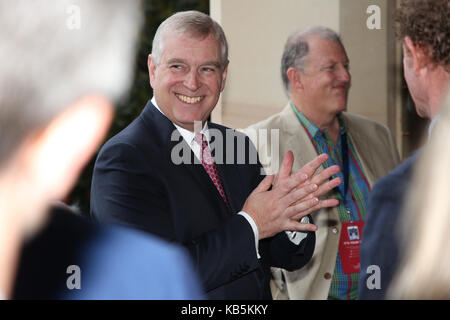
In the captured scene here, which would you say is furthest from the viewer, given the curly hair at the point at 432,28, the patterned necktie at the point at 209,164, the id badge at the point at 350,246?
the id badge at the point at 350,246

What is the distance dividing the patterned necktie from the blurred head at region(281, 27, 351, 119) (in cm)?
81

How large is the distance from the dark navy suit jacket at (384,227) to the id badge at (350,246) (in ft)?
3.18

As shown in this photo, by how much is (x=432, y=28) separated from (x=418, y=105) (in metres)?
0.19

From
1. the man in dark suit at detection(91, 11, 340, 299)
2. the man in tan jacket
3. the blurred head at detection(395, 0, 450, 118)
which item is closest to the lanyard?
the man in tan jacket

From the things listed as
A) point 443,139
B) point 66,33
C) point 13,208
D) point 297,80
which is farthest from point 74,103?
point 297,80

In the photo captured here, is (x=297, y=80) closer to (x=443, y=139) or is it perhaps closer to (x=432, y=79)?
(x=432, y=79)

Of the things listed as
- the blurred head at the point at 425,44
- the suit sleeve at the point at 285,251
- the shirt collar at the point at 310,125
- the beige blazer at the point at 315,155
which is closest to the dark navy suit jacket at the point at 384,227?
the blurred head at the point at 425,44

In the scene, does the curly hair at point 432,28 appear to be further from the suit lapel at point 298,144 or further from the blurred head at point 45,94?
the suit lapel at point 298,144

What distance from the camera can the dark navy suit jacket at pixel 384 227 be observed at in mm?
1271

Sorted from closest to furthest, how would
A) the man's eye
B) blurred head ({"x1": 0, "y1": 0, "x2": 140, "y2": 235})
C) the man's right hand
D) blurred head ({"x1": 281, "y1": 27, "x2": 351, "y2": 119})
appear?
blurred head ({"x1": 0, "y1": 0, "x2": 140, "y2": 235}) → the man's right hand → the man's eye → blurred head ({"x1": 281, "y1": 27, "x2": 351, "y2": 119})

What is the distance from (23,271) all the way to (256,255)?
1.00 metres

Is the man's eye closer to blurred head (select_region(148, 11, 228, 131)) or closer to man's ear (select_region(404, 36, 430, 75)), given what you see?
blurred head (select_region(148, 11, 228, 131))

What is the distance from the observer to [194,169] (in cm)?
181

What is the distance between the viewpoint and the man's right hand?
1.63m
